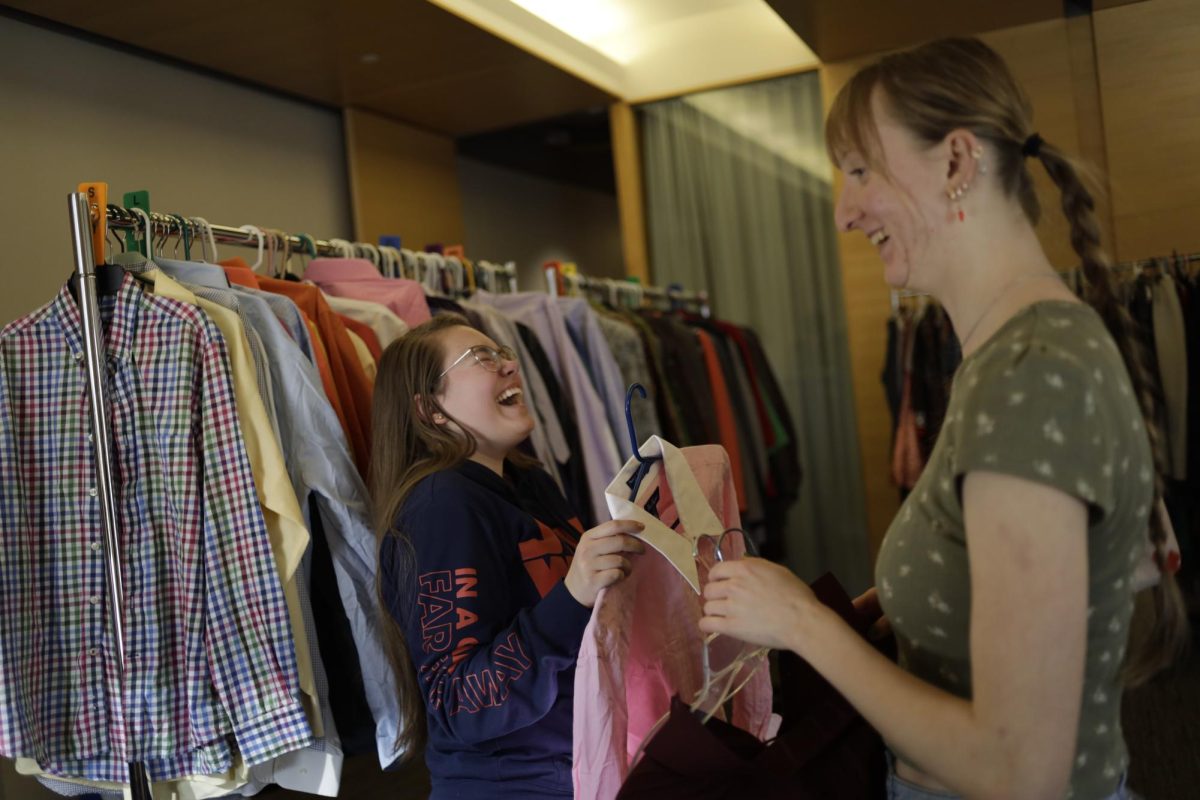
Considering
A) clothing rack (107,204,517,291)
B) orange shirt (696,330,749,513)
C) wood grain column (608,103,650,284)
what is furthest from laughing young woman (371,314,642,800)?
wood grain column (608,103,650,284)

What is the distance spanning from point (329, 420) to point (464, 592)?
0.64m

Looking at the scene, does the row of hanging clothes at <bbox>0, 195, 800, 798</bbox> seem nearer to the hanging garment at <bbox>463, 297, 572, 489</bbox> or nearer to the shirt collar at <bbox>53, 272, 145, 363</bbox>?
the shirt collar at <bbox>53, 272, 145, 363</bbox>

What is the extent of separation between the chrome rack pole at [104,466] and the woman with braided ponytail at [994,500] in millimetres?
1153

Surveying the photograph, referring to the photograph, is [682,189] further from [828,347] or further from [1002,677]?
[1002,677]

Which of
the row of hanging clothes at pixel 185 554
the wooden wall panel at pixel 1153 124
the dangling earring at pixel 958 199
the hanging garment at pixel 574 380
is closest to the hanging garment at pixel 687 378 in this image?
the hanging garment at pixel 574 380

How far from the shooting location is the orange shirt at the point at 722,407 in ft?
13.0

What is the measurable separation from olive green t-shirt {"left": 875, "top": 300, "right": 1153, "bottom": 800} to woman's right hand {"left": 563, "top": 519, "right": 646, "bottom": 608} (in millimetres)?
420

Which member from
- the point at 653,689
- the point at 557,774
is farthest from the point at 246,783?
the point at 653,689

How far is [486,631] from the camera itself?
1586 millimetres

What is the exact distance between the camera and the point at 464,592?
5.24 ft

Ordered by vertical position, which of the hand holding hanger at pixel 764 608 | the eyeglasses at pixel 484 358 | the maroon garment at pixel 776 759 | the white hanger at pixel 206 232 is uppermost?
the white hanger at pixel 206 232

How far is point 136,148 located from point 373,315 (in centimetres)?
188

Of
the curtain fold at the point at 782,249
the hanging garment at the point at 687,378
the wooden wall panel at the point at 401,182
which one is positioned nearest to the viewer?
the hanging garment at the point at 687,378

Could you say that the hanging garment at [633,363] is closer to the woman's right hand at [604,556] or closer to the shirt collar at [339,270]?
the shirt collar at [339,270]
